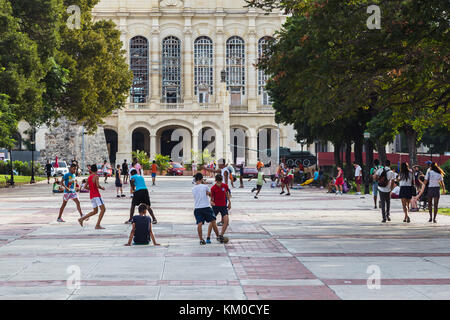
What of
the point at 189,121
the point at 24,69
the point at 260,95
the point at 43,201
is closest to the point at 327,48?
the point at 43,201

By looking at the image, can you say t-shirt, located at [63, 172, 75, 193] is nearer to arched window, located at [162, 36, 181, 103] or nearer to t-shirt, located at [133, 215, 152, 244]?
t-shirt, located at [133, 215, 152, 244]

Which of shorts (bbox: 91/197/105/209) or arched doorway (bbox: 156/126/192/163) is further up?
arched doorway (bbox: 156/126/192/163)

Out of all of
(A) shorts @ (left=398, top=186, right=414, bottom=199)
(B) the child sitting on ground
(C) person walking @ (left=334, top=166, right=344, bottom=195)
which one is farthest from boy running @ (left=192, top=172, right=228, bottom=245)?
(C) person walking @ (left=334, top=166, right=344, bottom=195)

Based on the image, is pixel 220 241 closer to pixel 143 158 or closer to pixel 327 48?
pixel 327 48

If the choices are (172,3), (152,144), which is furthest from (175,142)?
(172,3)

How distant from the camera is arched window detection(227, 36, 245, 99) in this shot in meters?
94.2

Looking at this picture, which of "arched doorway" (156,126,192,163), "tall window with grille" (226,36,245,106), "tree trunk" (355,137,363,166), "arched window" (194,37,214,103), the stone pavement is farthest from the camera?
"tall window with grille" (226,36,245,106)

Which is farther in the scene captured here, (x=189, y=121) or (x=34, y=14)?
(x=189, y=121)

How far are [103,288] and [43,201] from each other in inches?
815

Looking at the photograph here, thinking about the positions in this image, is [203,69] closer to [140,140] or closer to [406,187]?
[140,140]

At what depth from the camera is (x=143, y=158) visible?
71688mm

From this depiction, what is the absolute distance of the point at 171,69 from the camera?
93.7 metres

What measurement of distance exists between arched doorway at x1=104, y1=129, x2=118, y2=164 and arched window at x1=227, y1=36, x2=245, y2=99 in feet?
51.4

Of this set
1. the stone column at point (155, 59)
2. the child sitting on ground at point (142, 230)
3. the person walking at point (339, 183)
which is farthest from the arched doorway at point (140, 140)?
the child sitting on ground at point (142, 230)
